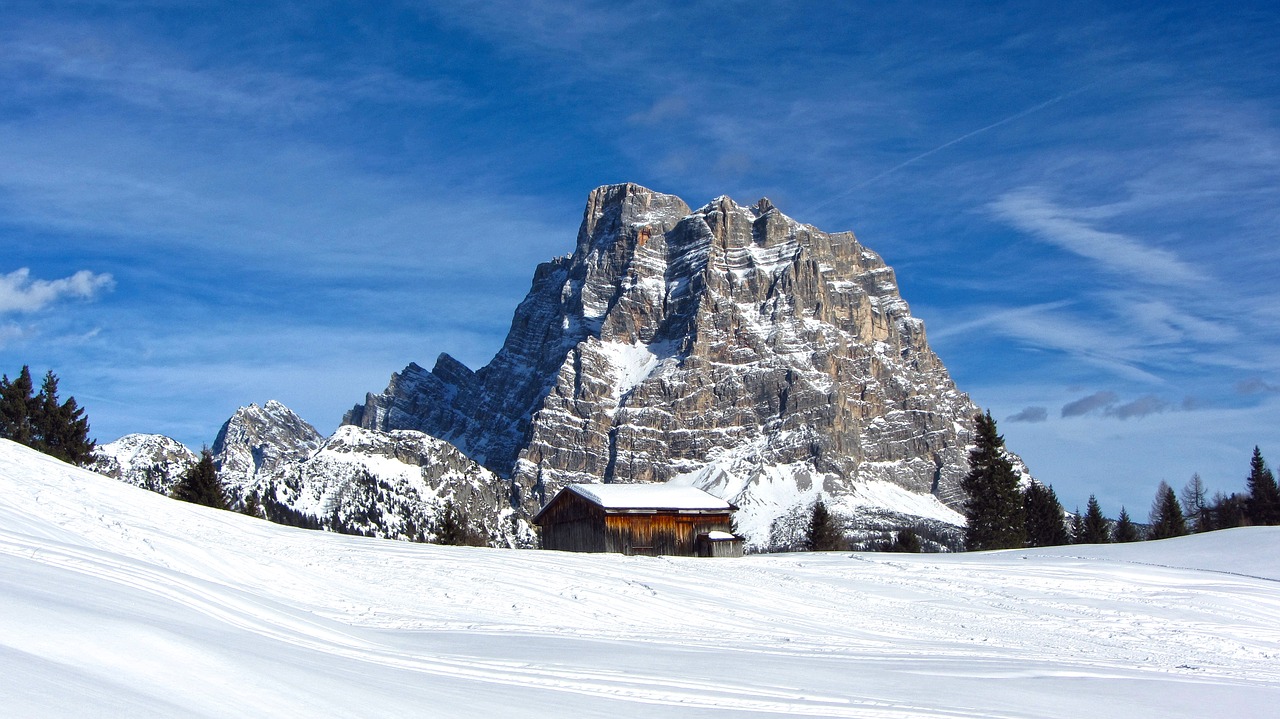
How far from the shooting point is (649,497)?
49812 mm

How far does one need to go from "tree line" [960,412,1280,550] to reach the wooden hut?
1646cm

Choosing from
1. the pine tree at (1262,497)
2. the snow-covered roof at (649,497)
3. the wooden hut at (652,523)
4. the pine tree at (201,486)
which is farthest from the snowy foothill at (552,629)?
the pine tree at (1262,497)

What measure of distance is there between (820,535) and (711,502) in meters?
19.0

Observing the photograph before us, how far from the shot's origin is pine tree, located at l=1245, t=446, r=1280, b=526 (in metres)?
69.6

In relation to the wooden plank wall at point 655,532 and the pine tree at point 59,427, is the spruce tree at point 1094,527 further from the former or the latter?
the pine tree at point 59,427

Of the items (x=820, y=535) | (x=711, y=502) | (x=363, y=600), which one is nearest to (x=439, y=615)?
(x=363, y=600)

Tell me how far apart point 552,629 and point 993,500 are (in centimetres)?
4789

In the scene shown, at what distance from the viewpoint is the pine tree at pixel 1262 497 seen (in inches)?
2739

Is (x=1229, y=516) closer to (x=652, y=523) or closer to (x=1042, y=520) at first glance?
(x=1042, y=520)

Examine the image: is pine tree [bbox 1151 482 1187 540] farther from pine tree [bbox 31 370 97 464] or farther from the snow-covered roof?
pine tree [bbox 31 370 97 464]

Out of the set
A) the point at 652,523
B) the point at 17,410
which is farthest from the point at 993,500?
the point at 17,410

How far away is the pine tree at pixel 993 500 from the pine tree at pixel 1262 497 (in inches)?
959

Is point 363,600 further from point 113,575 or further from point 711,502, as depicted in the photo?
point 711,502

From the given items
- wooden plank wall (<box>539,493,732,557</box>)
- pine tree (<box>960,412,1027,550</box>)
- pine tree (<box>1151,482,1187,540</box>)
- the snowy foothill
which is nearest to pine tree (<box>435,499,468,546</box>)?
wooden plank wall (<box>539,493,732,557</box>)
